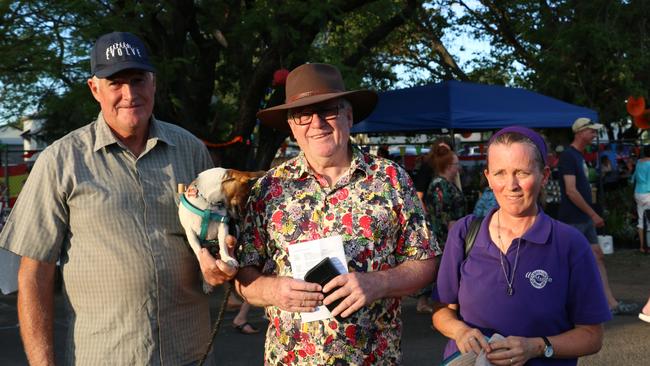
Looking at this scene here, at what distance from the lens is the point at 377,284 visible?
265 centimetres

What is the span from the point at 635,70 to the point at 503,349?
54.7ft

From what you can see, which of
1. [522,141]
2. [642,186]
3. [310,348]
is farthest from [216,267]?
[642,186]

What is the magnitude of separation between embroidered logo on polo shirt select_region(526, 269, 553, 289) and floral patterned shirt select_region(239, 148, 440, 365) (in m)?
0.40

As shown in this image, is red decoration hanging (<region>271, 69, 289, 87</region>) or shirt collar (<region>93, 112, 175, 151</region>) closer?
shirt collar (<region>93, 112, 175, 151</region>)

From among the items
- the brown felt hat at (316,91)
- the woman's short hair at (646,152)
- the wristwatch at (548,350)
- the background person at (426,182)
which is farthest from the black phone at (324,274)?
the woman's short hair at (646,152)

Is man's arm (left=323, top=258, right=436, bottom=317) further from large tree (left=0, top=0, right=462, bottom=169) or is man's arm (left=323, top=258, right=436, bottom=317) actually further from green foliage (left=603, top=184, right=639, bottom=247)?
green foliage (left=603, top=184, right=639, bottom=247)

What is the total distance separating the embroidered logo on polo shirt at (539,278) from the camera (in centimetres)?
256

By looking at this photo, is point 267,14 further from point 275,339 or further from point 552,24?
point 552,24

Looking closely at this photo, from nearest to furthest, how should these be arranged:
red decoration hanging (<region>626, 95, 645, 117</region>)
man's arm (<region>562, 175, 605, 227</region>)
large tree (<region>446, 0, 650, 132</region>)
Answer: man's arm (<region>562, 175, 605, 227</region>) < large tree (<region>446, 0, 650, 132</region>) < red decoration hanging (<region>626, 95, 645, 117</region>)

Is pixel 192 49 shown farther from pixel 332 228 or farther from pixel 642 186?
pixel 332 228

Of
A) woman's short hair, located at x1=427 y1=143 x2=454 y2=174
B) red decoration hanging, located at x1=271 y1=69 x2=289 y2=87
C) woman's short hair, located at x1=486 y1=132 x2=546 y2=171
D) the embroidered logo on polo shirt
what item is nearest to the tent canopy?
red decoration hanging, located at x1=271 y1=69 x2=289 y2=87

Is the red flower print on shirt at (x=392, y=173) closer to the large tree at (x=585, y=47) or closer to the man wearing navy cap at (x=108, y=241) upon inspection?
the man wearing navy cap at (x=108, y=241)

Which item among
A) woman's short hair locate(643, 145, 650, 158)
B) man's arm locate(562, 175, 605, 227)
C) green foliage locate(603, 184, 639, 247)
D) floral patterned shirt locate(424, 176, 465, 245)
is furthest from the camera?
green foliage locate(603, 184, 639, 247)

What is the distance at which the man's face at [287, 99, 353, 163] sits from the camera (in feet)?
9.23
